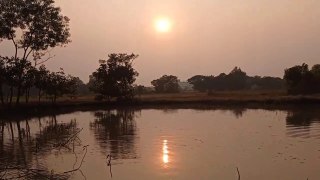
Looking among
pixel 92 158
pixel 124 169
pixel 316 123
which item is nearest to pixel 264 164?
pixel 124 169

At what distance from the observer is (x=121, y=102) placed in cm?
6128

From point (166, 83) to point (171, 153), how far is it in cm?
9883

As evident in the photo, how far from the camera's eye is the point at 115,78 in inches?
2494

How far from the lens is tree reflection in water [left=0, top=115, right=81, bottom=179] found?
46.3ft

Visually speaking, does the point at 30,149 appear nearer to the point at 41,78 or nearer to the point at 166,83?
the point at 41,78

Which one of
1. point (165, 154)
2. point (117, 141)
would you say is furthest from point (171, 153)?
point (117, 141)

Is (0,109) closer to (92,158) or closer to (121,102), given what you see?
(121,102)

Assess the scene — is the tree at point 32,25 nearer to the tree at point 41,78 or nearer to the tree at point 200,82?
the tree at point 41,78

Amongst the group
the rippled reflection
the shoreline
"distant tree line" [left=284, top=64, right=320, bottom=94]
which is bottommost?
the rippled reflection

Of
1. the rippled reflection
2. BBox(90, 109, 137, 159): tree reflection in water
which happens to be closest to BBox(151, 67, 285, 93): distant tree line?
BBox(90, 109, 137, 159): tree reflection in water

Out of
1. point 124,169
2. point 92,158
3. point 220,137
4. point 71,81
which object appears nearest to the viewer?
point 124,169

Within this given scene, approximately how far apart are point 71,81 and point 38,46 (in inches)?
421

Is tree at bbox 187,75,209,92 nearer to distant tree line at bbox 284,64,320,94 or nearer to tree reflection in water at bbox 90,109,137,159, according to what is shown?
distant tree line at bbox 284,64,320,94

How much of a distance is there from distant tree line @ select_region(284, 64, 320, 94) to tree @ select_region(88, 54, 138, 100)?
2210 cm
